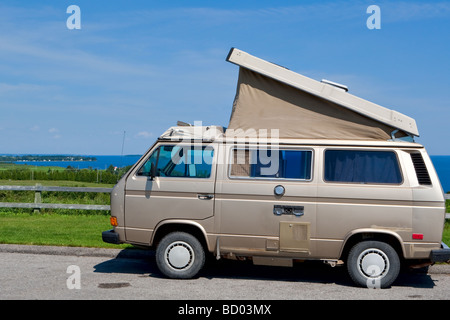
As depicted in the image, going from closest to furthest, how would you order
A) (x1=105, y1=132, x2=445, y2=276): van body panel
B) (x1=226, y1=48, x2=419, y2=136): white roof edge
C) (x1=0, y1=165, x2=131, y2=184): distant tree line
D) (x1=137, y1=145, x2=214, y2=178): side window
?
(x1=105, y1=132, x2=445, y2=276): van body panel → (x1=226, y1=48, x2=419, y2=136): white roof edge → (x1=137, y1=145, x2=214, y2=178): side window → (x1=0, y1=165, x2=131, y2=184): distant tree line

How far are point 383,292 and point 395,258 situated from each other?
1.69 ft

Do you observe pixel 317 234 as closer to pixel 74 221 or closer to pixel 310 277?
pixel 310 277

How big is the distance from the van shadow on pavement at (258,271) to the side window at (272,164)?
150 cm

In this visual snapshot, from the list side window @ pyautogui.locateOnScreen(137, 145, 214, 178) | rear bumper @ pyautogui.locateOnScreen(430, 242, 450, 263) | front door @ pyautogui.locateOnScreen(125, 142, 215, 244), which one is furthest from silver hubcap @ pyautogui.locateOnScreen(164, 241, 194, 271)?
rear bumper @ pyautogui.locateOnScreen(430, 242, 450, 263)

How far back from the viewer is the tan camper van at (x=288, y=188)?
7773 millimetres

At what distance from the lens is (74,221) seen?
14.3 meters

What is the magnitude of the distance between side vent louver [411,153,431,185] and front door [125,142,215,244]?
2.96 meters

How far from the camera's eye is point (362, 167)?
7.96 m

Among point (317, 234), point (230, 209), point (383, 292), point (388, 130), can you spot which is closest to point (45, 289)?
point (230, 209)

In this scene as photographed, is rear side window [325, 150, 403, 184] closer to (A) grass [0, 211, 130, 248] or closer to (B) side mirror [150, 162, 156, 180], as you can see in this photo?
(B) side mirror [150, 162, 156, 180]

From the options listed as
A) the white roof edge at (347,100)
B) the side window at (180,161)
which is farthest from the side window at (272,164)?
the white roof edge at (347,100)

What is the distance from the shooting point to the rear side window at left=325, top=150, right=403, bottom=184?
7.89 meters

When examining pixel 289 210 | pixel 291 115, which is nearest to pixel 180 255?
pixel 289 210

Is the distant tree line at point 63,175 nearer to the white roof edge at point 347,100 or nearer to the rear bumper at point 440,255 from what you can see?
the white roof edge at point 347,100
